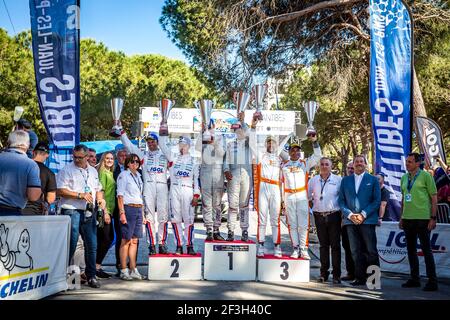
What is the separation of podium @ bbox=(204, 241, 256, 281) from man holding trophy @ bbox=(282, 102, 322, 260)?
2.57 ft

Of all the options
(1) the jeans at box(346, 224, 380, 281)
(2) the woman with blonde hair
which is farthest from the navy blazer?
(2) the woman with blonde hair

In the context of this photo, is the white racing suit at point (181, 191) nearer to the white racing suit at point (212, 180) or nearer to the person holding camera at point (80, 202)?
the white racing suit at point (212, 180)

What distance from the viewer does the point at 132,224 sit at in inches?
293

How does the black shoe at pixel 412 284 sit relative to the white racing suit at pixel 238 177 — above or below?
below

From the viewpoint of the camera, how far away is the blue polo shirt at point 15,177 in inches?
209

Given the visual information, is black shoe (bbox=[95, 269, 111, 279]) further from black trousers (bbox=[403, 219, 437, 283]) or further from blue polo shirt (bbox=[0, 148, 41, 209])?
black trousers (bbox=[403, 219, 437, 283])

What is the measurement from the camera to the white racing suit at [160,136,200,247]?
7.85m

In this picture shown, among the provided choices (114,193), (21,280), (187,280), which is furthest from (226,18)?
(21,280)

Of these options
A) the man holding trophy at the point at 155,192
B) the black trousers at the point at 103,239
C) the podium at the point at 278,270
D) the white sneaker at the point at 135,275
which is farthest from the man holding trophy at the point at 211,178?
the black trousers at the point at 103,239

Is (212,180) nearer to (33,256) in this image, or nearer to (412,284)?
(33,256)

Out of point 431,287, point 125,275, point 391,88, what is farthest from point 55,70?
point 431,287

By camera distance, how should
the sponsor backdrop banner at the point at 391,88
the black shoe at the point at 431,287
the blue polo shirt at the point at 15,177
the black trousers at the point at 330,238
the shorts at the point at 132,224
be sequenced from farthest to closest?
1. the sponsor backdrop banner at the point at 391,88
2. the black trousers at the point at 330,238
3. the shorts at the point at 132,224
4. the black shoe at the point at 431,287
5. the blue polo shirt at the point at 15,177

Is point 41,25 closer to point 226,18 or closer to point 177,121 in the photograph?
point 226,18

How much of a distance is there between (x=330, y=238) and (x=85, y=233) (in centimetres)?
370
